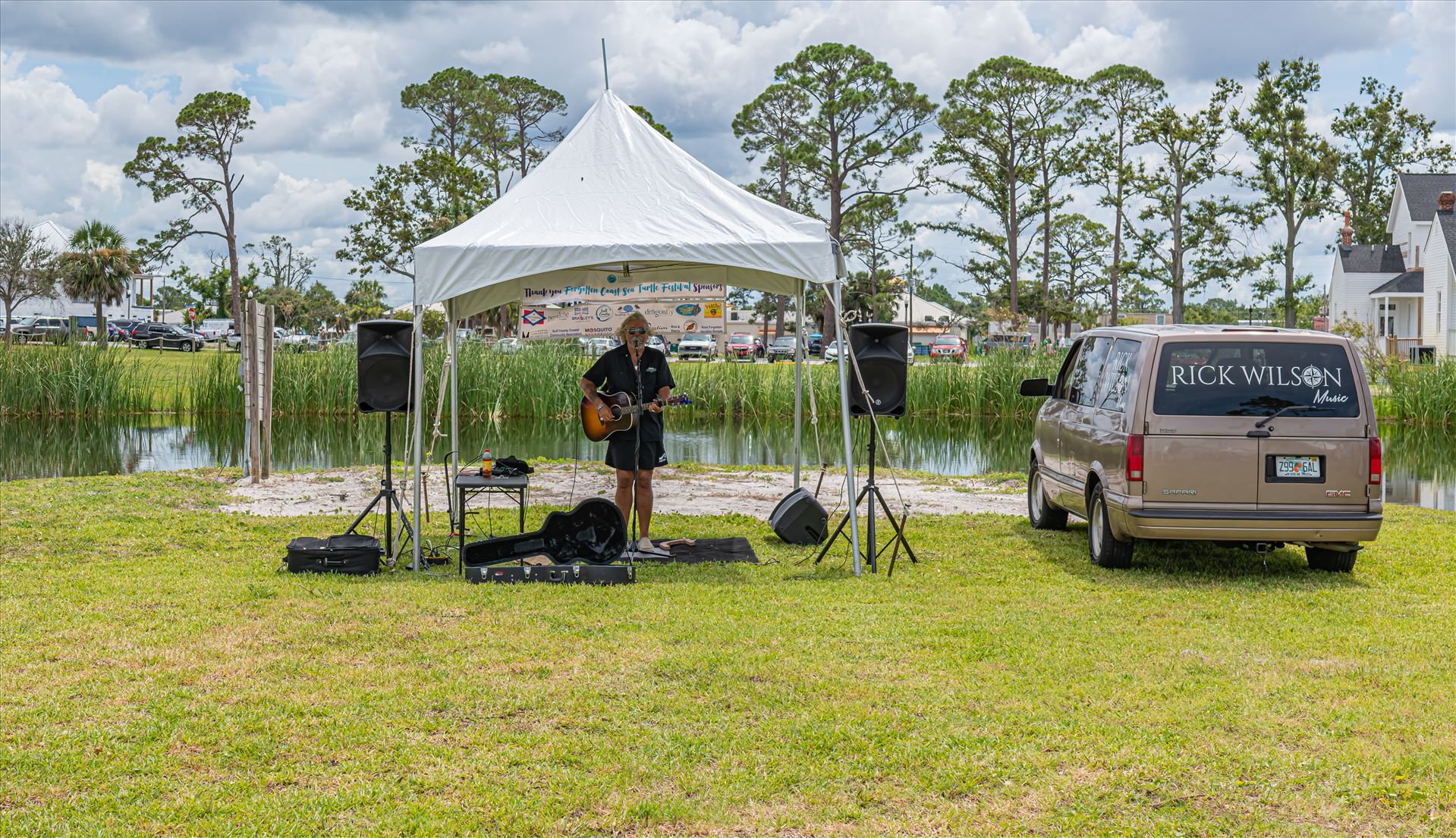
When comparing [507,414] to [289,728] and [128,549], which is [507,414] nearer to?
[128,549]

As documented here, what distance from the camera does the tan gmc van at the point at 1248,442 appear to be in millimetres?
8656

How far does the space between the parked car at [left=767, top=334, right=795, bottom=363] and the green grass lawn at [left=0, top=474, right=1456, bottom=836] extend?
44.1 metres

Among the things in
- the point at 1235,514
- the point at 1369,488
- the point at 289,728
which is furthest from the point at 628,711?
the point at 1369,488

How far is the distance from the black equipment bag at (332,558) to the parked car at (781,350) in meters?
43.3

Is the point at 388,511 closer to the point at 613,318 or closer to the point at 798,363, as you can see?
the point at 613,318

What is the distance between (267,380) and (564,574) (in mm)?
8433

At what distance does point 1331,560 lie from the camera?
30.7 ft

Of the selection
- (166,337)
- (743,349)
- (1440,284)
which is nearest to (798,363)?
(743,349)

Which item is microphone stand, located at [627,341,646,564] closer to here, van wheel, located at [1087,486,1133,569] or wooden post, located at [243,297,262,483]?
van wheel, located at [1087,486,1133,569]

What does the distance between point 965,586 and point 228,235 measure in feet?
169

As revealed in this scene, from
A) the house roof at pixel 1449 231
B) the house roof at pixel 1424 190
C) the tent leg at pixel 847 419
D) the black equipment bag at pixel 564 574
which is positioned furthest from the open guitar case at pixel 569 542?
the house roof at pixel 1424 190

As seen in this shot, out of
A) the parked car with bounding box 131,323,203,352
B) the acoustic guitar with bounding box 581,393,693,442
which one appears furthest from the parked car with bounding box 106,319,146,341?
the acoustic guitar with bounding box 581,393,693,442

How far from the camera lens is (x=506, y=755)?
4.95 meters

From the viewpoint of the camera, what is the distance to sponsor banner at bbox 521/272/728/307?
472 inches
